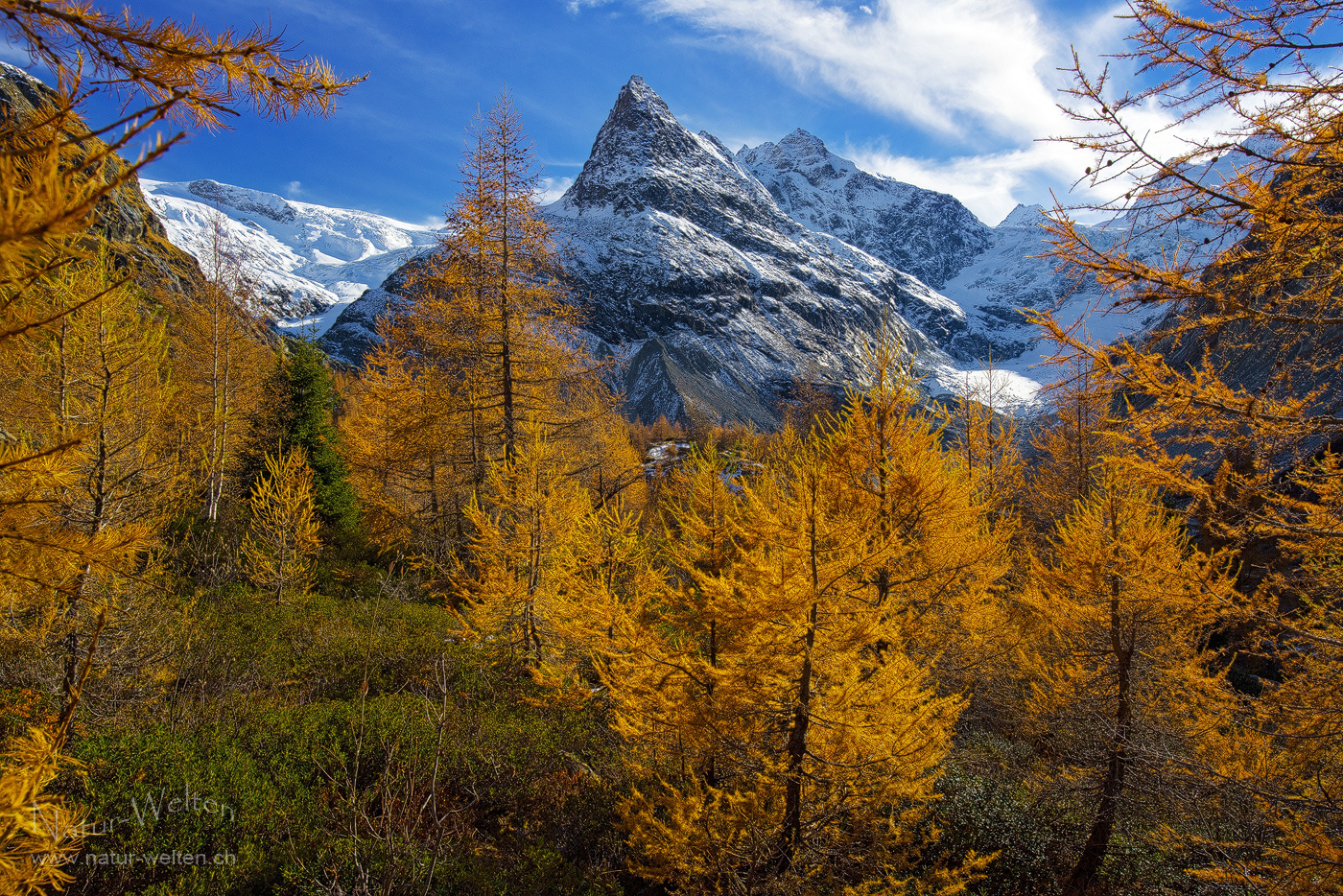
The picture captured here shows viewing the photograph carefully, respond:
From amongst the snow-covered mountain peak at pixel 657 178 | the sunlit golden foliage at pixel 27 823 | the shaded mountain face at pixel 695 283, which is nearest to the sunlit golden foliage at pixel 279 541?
the sunlit golden foliage at pixel 27 823

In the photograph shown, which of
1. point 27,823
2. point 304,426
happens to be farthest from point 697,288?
point 27,823

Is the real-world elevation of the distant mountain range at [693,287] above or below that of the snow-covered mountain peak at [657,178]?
below

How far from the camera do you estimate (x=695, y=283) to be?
124 meters

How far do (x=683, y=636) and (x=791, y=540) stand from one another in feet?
9.67

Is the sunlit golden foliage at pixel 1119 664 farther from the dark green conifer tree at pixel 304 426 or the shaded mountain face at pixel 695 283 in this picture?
the shaded mountain face at pixel 695 283

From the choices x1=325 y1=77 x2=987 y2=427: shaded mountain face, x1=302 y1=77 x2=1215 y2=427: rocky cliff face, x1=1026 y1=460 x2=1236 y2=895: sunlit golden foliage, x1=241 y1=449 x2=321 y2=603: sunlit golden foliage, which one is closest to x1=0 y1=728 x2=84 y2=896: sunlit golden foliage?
x1=1026 y1=460 x2=1236 y2=895: sunlit golden foliage

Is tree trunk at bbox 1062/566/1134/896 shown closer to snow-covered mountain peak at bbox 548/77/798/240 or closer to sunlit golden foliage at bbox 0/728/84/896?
sunlit golden foliage at bbox 0/728/84/896

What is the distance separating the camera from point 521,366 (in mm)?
10758

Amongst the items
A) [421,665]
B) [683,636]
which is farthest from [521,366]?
[683,636]

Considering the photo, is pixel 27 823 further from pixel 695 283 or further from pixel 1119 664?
pixel 695 283

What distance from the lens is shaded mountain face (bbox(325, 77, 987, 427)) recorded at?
99.0 m

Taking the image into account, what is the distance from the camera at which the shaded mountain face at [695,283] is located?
99.0 metres

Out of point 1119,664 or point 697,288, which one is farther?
point 697,288

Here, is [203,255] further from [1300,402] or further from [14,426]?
[1300,402]
